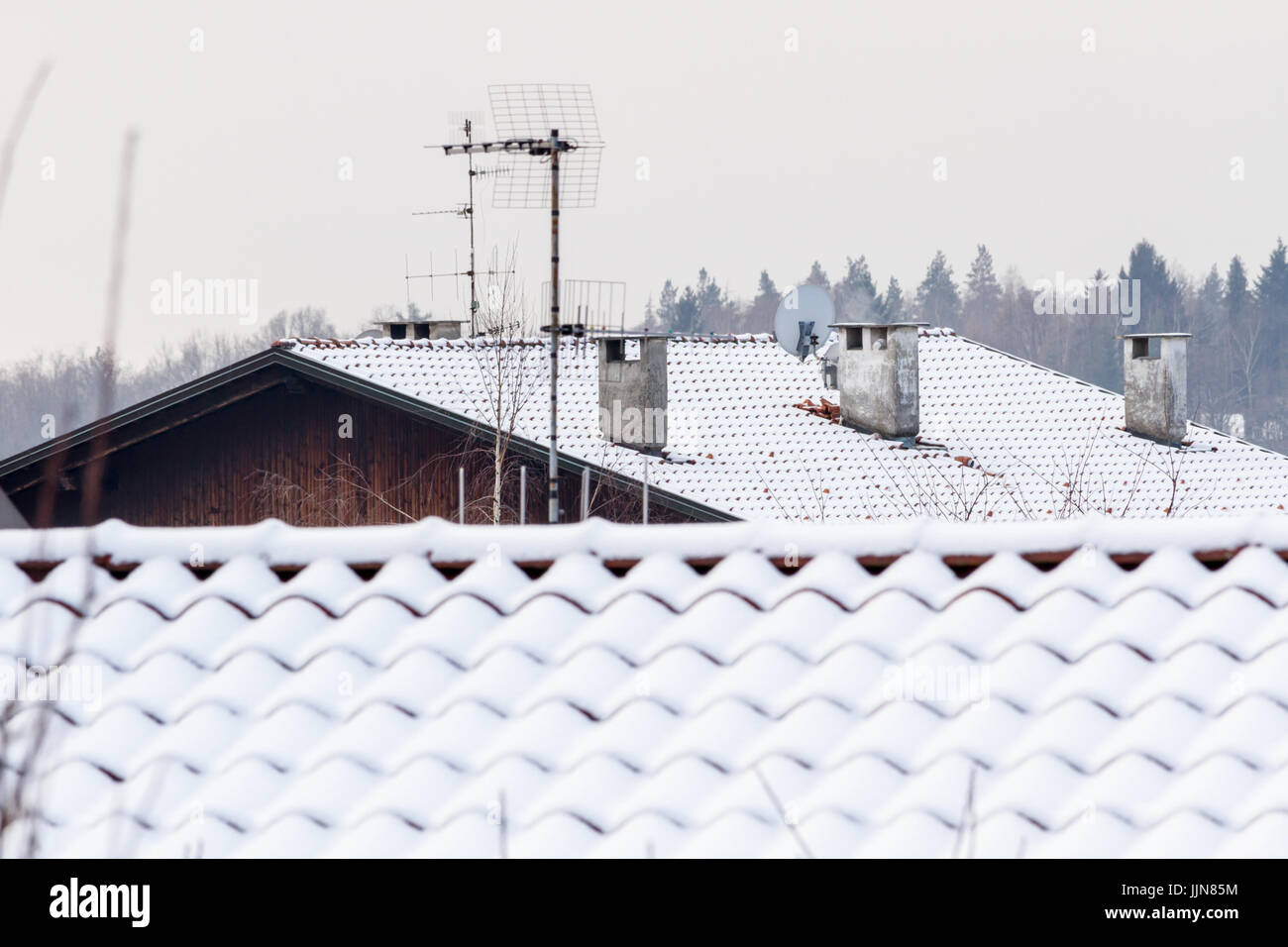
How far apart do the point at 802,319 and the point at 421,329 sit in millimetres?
6890

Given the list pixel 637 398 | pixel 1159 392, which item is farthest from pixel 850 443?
pixel 1159 392

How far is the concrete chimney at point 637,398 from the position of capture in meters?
20.8

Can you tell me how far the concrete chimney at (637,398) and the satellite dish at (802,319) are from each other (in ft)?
13.7

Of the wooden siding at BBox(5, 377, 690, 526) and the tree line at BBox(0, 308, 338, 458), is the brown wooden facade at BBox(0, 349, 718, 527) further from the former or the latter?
the tree line at BBox(0, 308, 338, 458)

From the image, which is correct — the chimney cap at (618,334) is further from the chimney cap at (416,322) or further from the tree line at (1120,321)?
the tree line at (1120,321)

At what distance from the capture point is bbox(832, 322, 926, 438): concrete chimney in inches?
871

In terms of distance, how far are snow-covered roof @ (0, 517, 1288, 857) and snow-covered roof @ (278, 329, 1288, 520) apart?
14128mm

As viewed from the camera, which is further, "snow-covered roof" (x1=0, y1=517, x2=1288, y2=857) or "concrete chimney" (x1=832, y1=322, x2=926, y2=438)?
"concrete chimney" (x1=832, y1=322, x2=926, y2=438)

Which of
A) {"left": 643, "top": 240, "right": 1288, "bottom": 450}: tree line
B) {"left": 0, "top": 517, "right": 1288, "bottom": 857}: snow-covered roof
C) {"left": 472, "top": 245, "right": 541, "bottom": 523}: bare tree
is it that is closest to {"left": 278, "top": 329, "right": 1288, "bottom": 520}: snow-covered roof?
{"left": 472, "top": 245, "right": 541, "bottom": 523}: bare tree

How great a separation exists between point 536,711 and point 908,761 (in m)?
0.95

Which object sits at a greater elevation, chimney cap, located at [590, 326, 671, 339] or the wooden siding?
chimney cap, located at [590, 326, 671, 339]

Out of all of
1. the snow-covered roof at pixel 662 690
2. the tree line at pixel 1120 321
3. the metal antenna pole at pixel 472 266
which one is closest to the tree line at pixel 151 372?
the tree line at pixel 1120 321

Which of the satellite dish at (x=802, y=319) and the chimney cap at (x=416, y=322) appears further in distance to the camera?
the chimney cap at (x=416, y=322)

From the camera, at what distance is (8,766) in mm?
3682
